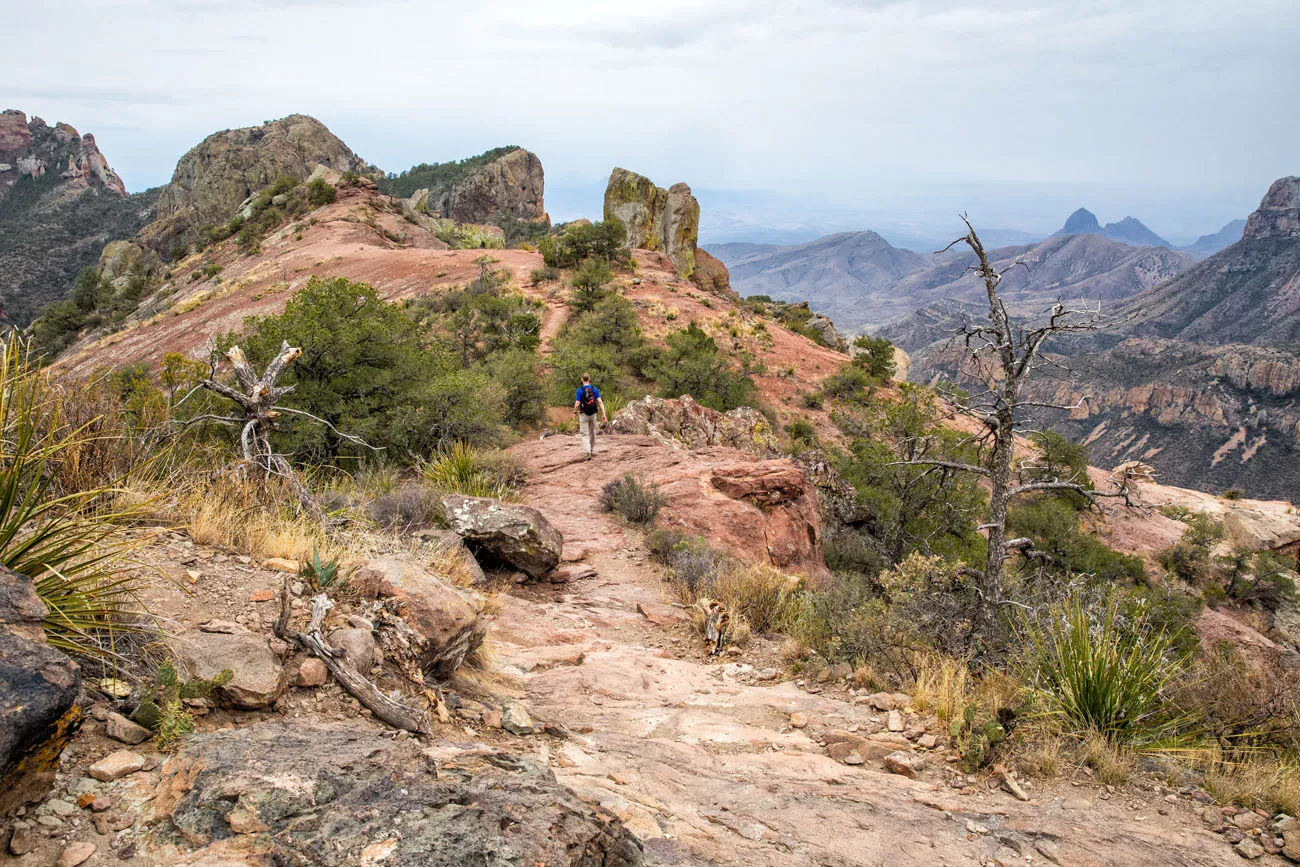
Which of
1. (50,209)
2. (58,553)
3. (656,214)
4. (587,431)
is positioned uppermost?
(50,209)

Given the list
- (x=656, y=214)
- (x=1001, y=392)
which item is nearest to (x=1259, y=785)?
(x=1001, y=392)

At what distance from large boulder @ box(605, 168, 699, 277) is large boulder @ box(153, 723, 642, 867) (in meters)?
42.3

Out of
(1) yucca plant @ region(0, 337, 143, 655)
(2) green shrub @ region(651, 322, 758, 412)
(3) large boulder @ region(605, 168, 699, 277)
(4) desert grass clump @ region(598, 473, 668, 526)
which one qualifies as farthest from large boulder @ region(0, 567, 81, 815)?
(3) large boulder @ region(605, 168, 699, 277)

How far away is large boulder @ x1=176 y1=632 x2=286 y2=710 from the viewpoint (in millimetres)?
3084

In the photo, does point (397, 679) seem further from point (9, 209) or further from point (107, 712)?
point (9, 209)

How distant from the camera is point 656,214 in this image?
45625 millimetres

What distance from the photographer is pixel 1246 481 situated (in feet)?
194

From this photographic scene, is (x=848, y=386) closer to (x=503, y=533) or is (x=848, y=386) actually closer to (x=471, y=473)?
(x=471, y=473)

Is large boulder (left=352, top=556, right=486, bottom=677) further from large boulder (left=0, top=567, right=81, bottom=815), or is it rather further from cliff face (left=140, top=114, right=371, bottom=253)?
cliff face (left=140, top=114, right=371, bottom=253)

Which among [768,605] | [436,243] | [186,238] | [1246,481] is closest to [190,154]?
[186,238]

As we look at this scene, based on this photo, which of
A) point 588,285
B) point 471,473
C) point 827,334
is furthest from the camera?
point 827,334

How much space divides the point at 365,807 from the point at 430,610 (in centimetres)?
220

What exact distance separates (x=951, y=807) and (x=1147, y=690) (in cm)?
Answer: 183

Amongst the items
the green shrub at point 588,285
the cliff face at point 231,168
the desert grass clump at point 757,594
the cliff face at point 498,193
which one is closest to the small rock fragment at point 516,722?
the desert grass clump at point 757,594
